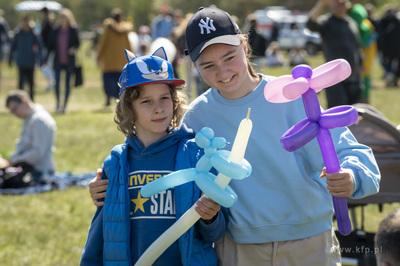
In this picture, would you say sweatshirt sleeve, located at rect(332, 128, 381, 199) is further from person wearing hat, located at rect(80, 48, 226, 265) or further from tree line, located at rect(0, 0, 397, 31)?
tree line, located at rect(0, 0, 397, 31)

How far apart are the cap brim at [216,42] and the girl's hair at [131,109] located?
7.8 inches

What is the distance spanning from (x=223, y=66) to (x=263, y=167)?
16.8 inches

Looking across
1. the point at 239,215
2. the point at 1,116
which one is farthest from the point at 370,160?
the point at 1,116

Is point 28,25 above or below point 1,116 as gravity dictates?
above

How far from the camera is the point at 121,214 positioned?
95.5 inches

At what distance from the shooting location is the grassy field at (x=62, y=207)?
5.05 meters

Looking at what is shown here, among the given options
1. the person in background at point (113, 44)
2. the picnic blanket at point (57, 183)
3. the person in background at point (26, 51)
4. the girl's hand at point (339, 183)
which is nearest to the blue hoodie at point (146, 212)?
the girl's hand at point (339, 183)

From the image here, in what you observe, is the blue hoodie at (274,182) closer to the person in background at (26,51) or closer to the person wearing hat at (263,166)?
the person wearing hat at (263,166)

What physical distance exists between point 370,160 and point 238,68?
2.01ft

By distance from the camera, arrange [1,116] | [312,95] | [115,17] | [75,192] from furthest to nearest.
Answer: [1,116] → [115,17] → [75,192] → [312,95]

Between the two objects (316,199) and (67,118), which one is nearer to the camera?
(316,199)

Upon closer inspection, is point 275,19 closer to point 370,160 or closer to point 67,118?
point 67,118

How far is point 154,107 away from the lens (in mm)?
2520

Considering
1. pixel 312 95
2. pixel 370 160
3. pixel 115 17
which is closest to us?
pixel 312 95
